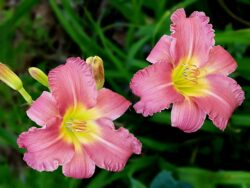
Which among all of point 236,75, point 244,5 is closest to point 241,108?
point 236,75

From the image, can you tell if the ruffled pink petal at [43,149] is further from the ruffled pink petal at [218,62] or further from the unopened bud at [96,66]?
the ruffled pink petal at [218,62]

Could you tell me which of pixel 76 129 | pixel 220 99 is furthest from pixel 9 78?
pixel 220 99

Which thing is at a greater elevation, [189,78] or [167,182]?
[189,78]

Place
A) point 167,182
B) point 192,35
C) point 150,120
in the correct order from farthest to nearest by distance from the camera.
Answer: point 150,120 → point 167,182 → point 192,35

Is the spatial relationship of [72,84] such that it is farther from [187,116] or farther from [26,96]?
[187,116]

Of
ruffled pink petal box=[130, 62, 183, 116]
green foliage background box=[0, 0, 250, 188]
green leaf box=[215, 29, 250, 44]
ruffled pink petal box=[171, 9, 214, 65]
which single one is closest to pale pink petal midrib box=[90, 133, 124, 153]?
ruffled pink petal box=[130, 62, 183, 116]

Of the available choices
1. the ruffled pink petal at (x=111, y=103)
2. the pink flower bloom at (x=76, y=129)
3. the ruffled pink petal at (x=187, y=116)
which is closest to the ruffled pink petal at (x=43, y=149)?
the pink flower bloom at (x=76, y=129)
